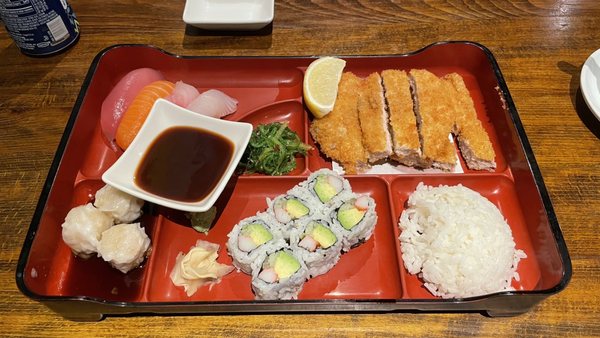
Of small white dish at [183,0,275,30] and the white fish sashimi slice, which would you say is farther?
small white dish at [183,0,275,30]

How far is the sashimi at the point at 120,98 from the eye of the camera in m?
2.38

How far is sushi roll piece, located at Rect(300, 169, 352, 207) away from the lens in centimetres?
208

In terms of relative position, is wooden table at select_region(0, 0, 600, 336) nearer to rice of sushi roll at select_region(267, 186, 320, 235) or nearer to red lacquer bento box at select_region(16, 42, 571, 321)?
red lacquer bento box at select_region(16, 42, 571, 321)

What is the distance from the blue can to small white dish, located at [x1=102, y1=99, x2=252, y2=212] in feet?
3.38

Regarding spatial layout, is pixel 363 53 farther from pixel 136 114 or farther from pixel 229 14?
pixel 136 114

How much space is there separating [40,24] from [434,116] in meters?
2.37

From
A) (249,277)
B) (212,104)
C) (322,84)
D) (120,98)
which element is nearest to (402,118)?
(322,84)

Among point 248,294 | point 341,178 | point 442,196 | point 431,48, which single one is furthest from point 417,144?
point 248,294

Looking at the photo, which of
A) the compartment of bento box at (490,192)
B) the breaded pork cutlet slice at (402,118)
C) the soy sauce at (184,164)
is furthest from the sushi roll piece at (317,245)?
the breaded pork cutlet slice at (402,118)

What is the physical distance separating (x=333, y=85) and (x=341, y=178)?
58 cm

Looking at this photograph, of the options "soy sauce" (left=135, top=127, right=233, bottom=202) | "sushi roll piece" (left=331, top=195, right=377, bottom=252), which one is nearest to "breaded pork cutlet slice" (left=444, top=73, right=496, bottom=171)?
"sushi roll piece" (left=331, top=195, right=377, bottom=252)

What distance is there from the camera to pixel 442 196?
2102mm

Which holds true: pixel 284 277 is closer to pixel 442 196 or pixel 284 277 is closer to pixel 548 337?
pixel 442 196

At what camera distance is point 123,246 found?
73.9 inches
